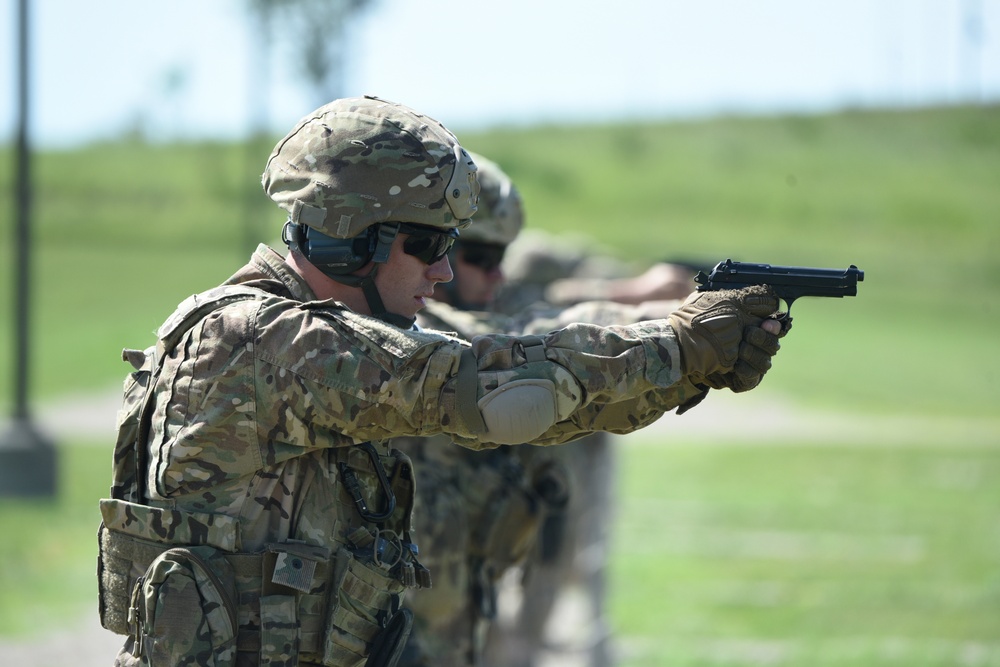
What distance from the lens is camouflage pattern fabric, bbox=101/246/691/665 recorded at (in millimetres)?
3479

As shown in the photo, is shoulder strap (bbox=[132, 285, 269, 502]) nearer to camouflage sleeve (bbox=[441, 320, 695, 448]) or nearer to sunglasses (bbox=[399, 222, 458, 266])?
sunglasses (bbox=[399, 222, 458, 266])

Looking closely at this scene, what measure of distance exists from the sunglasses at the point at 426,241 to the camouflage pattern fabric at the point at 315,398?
1.03 ft

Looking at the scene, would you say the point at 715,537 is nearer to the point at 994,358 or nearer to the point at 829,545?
the point at 829,545

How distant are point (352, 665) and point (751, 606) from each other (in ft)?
27.5

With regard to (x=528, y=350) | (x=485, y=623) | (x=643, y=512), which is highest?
(x=528, y=350)

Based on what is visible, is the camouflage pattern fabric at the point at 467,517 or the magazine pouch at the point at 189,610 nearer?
the magazine pouch at the point at 189,610

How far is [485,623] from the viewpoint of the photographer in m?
5.78

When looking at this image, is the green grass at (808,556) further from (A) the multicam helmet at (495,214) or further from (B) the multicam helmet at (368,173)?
(B) the multicam helmet at (368,173)

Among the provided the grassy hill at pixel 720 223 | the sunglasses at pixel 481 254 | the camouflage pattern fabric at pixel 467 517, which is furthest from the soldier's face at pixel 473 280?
the grassy hill at pixel 720 223

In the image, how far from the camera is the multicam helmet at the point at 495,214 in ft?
20.2

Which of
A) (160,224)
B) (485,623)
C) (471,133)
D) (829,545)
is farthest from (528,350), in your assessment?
(471,133)

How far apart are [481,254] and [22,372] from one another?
8.24 m

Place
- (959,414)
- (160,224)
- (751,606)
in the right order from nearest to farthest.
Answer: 1. (751,606)
2. (959,414)
3. (160,224)

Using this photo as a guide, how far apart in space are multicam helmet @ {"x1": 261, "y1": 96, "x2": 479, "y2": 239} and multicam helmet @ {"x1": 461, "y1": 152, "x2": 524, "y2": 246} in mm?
2223
